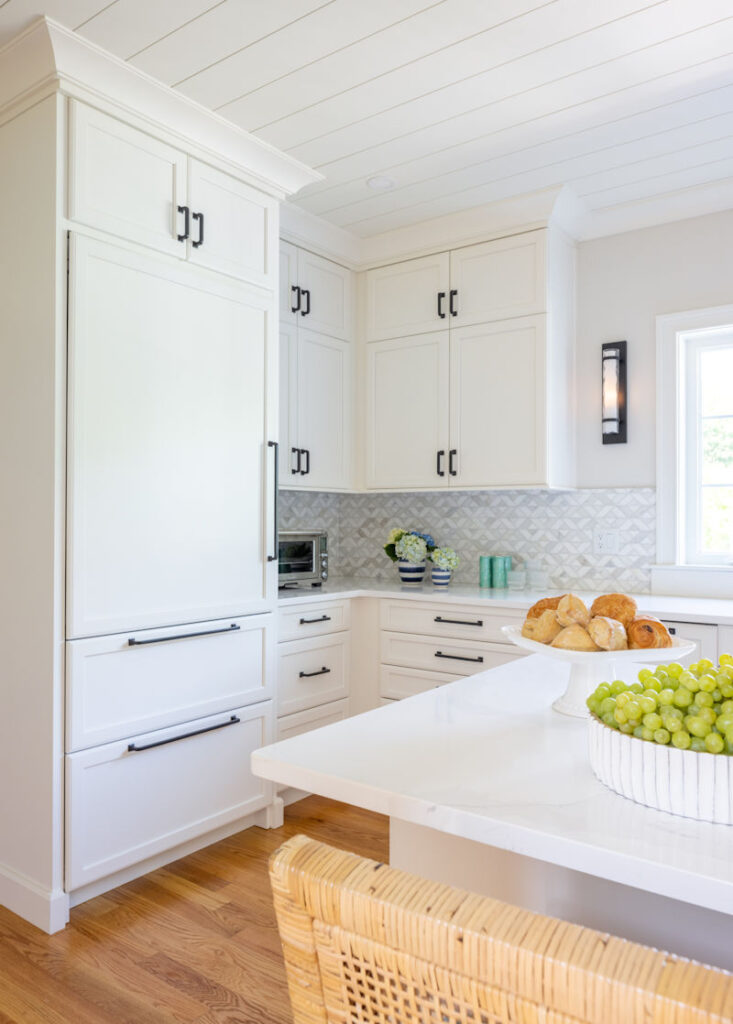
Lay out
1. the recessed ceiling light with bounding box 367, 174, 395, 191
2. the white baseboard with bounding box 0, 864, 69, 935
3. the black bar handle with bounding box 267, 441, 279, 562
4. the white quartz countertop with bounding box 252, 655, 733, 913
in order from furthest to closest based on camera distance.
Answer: the recessed ceiling light with bounding box 367, 174, 395, 191 < the black bar handle with bounding box 267, 441, 279, 562 < the white baseboard with bounding box 0, 864, 69, 935 < the white quartz countertop with bounding box 252, 655, 733, 913

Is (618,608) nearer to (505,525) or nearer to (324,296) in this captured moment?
(505,525)

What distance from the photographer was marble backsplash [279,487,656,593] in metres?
3.37

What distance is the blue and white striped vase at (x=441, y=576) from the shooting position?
11.8ft

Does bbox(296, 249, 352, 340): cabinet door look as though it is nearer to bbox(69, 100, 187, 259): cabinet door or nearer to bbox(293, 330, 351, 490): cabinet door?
bbox(293, 330, 351, 490): cabinet door

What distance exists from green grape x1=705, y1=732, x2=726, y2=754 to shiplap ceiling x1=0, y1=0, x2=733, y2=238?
77.5 inches

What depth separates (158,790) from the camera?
248 centimetres

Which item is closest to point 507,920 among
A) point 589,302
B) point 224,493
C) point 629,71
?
point 224,493

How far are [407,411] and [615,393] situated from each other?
0.97 metres

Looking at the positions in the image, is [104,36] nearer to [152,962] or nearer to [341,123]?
[341,123]

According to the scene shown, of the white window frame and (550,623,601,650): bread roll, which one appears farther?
the white window frame

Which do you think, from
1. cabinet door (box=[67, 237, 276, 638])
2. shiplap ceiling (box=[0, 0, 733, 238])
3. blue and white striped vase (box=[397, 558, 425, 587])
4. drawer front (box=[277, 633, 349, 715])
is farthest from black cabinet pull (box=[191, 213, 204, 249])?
blue and white striped vase (box=[397, 558, 425, 587])

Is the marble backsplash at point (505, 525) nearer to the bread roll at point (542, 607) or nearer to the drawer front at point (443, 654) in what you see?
the drawer front at point (443, 654)

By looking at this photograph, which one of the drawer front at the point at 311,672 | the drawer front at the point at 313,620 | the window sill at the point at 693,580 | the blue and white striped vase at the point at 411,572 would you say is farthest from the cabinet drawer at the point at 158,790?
the window sill at the point at 693,580

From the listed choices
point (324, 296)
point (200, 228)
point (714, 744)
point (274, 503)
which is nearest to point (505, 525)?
point (274, 503)
